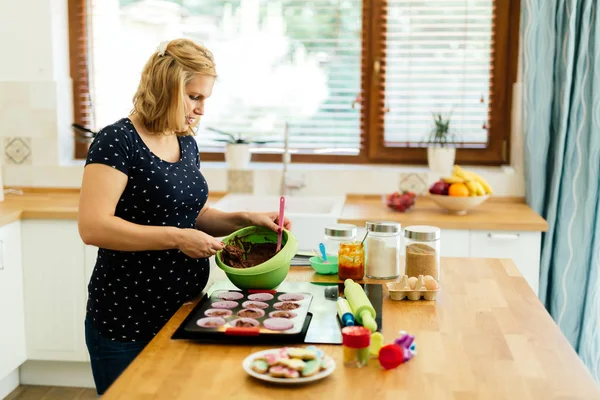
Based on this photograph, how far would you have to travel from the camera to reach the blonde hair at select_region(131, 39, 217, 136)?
2039 millimetres

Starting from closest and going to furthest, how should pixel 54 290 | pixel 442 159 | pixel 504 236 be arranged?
pixel 504 236, pixel 54 290, pixel 442 159

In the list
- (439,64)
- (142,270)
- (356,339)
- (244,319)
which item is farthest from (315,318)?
(439,64)

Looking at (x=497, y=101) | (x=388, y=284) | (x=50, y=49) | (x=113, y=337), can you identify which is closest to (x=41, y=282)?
(x=50, y=49)

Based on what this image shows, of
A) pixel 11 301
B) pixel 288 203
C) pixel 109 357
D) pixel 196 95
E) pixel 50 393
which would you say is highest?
pixel 196 95

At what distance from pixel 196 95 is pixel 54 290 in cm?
179

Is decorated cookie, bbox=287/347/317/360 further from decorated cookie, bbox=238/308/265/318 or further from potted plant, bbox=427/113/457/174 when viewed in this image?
potted plant, bbox=427/113/457/174

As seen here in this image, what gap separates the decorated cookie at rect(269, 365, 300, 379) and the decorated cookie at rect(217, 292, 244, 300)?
0.48m

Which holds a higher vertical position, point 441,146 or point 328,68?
point 328,68

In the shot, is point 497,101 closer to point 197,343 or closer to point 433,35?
point 433,35

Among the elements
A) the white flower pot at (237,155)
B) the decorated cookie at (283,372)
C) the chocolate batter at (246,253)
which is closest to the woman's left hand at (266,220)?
the chocolate batter at (246,253)

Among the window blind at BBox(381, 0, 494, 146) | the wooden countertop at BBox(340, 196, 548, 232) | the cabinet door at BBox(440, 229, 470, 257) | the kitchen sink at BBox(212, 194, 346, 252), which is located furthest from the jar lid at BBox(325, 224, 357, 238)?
the window blind at BBox(381, 0, 494, 146)

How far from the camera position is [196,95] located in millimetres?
2125

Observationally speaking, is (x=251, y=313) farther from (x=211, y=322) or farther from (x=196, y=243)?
(x=196, y=243)

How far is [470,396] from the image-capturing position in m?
1.42
